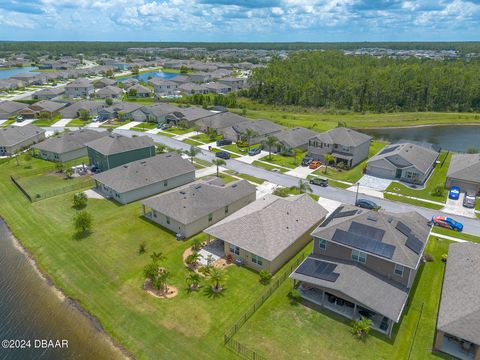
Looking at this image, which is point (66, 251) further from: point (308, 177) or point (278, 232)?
point (308, 177)

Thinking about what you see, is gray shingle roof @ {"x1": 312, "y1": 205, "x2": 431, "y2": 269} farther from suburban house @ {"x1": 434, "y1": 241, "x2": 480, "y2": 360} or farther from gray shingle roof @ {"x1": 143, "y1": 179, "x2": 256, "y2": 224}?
gray shingle roof @ {"x1": 143, "y1": 179, "x2": 256, "y2": 224}

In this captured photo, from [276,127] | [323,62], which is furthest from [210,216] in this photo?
[323,62]

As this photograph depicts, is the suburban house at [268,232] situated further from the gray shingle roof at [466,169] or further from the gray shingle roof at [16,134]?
the gray shingle roof at [16,134]

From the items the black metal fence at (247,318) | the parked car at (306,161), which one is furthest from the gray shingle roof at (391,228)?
the parked car at (306,161)

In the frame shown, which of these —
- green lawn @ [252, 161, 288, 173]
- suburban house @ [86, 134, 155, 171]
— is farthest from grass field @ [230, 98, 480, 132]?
suburban house @ [86, 134, 155, 171]

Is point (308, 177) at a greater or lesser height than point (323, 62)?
lesser

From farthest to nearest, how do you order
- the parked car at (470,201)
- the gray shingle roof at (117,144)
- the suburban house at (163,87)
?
the suburban house at (163,87) < the gray shingle roof at (117,144) < the parked car at (470,201)
